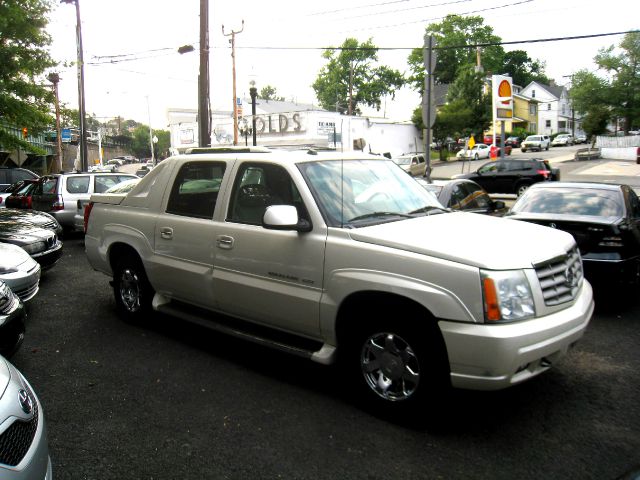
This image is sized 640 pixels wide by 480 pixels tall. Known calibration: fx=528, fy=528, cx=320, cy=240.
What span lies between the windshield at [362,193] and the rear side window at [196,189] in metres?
1.03

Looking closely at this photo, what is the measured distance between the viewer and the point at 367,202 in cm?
426

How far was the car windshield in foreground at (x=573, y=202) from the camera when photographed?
6.70 m

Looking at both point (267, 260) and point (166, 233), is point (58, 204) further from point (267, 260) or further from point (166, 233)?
point (267, 260)

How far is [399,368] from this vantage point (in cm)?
358

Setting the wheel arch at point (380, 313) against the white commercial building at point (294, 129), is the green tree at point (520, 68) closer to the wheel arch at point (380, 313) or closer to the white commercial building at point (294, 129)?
the white commercial building at point (294, 129)

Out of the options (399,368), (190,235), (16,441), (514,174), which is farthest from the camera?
(514,174)

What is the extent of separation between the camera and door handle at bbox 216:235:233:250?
456cm

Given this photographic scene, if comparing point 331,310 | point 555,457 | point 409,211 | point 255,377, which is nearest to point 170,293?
point 255,377

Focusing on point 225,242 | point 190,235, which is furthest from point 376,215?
point 190,235

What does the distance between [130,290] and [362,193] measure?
3123 mm

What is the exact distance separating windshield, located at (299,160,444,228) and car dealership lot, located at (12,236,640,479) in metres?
1.42

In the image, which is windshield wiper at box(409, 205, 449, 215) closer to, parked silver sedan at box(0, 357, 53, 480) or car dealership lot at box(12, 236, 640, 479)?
car dealership lot at box(12, 236, 640, 479)

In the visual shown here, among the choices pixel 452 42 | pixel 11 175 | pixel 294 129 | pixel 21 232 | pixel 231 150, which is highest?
pixel 452 42

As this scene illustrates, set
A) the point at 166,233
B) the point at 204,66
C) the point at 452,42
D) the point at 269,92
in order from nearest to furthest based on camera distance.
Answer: the point at 166,233 → the point at 204,66 → the point at 452,42 → the point at 269,92
